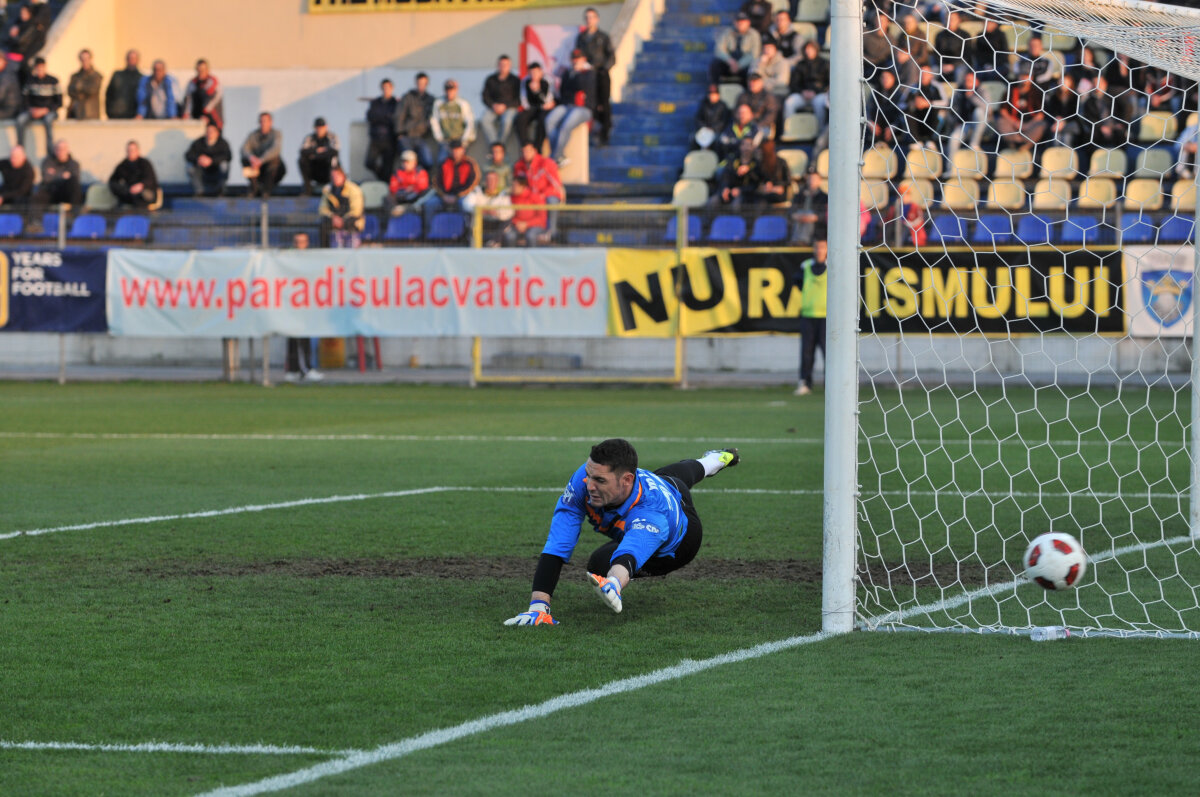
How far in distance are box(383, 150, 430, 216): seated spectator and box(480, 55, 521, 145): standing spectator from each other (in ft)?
6.50

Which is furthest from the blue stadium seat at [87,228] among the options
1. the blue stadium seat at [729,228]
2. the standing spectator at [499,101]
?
the blue stadium seat at [729,228]

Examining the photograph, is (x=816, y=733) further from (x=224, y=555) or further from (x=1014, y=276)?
(x=1014, y=276)

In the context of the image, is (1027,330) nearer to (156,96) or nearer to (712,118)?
(712,118)

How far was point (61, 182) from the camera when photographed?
25422mm

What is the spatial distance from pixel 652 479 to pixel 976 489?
483 cm

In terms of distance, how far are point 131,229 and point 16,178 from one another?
3565 millimetres

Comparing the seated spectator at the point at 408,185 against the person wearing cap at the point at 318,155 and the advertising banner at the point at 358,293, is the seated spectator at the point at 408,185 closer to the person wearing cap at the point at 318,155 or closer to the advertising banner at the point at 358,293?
the person wearing cap at the point at 318,155

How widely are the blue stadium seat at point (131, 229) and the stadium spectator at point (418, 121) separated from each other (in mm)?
4617

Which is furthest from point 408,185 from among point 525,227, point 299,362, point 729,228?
point 729,228

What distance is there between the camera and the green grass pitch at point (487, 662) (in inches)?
159

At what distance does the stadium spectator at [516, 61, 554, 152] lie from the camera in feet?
83.4

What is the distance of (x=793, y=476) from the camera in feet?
36.5

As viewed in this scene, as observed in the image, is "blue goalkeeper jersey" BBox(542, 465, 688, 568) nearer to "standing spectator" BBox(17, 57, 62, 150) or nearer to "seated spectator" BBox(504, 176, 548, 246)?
"seated spectator" BBox(504, 176, 548, 246)

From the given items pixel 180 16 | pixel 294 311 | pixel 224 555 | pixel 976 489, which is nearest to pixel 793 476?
pixel 976 489
